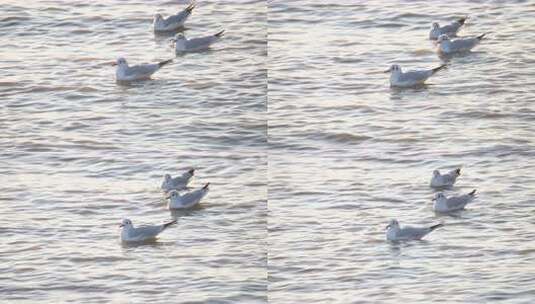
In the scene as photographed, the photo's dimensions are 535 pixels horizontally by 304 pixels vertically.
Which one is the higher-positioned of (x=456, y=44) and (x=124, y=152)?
(x=456, y=44)

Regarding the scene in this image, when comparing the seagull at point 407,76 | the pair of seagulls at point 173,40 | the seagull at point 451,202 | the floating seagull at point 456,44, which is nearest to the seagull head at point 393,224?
the seagull at point 451,202

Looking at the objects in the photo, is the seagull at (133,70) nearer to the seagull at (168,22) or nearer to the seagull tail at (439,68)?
the seagull at (168,22)

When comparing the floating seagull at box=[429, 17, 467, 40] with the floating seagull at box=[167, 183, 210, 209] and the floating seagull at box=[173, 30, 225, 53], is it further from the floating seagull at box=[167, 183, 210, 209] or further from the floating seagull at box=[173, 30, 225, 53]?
the floating seagull at box=[167, 183, 210, 209]

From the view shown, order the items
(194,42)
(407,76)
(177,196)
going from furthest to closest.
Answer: (194,42), (407,76), (177,196)

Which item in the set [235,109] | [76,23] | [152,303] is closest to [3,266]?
[152,303]

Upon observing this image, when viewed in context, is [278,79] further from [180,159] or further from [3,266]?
[3,266]

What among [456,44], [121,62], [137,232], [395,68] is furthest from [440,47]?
[137,232]

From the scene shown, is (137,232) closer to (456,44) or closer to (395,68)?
(395,68)
